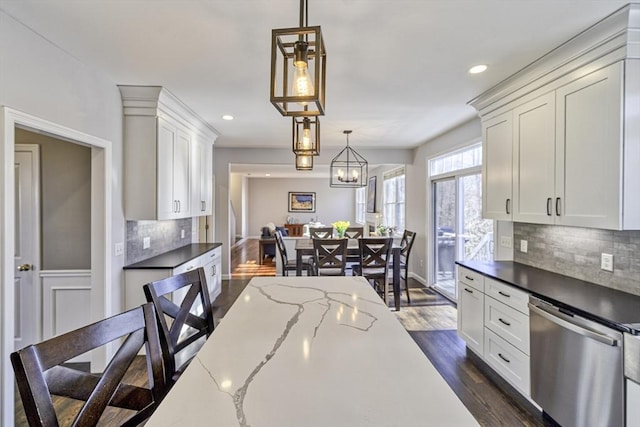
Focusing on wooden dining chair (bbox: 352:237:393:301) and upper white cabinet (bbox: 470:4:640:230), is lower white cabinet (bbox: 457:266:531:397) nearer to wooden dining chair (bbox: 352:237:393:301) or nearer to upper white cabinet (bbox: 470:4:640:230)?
upper white cabinet (bbox: 470:4:640:230)

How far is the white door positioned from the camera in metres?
2.84

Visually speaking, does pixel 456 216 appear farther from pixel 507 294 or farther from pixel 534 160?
pixel 507 294

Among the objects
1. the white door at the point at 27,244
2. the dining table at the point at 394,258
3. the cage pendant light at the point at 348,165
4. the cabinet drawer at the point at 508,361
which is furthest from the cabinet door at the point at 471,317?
the white door at the point at 27,244

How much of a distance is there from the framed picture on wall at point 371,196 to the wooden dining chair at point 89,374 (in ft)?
27.4

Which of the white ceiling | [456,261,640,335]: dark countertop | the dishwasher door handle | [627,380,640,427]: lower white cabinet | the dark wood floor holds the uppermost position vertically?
the white ceiling

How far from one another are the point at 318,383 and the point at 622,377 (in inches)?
64.1

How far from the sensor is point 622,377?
158cm

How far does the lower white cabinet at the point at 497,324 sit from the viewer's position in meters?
2.28

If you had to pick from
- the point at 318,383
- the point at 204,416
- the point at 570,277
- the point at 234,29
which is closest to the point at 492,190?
the point at 570,277

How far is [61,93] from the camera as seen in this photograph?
230cm

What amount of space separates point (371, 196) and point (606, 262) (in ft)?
24.8

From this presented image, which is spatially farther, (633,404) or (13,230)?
(13,230)

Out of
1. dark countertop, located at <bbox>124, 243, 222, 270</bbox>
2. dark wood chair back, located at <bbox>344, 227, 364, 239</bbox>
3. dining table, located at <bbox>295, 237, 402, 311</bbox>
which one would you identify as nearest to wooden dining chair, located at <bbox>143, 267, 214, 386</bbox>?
dark countertop, located at <bbox>124, 243, 222, 270</bbox>

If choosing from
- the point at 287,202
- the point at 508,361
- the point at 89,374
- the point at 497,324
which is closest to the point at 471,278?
the point at 497,324
